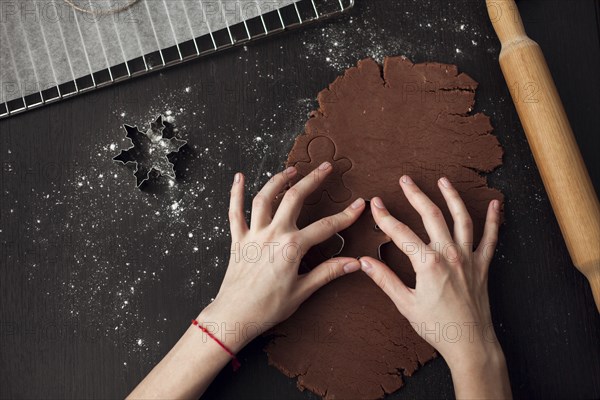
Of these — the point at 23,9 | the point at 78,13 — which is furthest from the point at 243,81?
the point at 23,9

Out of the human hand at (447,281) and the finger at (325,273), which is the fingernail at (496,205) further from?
the finger at (325,273)

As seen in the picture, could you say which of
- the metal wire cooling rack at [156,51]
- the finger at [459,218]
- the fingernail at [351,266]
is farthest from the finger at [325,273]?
the metal wire cooling rack at [156,51]

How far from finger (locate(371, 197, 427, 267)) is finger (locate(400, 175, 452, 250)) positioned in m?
0.03

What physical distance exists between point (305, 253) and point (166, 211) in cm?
35

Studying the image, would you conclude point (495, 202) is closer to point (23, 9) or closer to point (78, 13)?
point (78, 13)

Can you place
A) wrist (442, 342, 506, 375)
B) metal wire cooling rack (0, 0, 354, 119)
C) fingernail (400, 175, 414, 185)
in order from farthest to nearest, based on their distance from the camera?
metal wire cooling rack (0, 0, 354, 119) < fingernail (400, 175, 414, 185) < wrist (442, 342, 506, 375)

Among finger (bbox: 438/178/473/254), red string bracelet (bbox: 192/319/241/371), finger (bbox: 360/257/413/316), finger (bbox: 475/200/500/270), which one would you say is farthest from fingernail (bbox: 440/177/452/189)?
red string bracelet (bbox: 192/319/241/371)

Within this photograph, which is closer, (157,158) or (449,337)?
(449,337)

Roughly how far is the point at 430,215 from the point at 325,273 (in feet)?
0.81

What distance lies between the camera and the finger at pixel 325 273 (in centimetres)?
103

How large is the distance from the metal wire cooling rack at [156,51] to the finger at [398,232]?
1.55 feet

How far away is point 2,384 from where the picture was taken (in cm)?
112

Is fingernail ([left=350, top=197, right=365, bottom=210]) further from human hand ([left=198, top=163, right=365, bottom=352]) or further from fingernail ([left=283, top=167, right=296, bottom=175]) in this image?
fingernail ([left=283, top=167, right=296, bottom=175])

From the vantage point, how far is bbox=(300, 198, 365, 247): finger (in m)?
1.03
